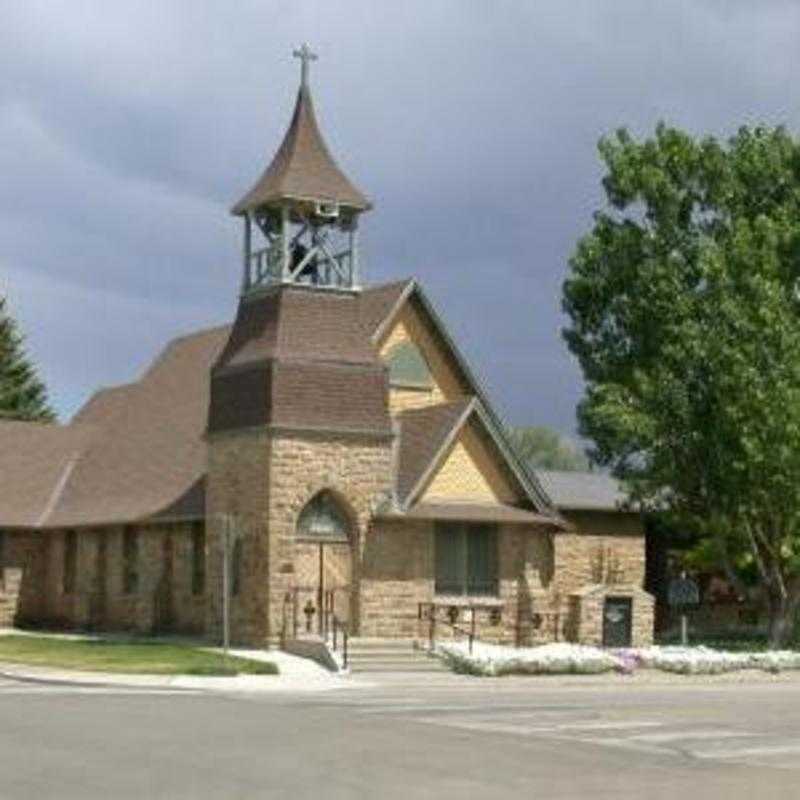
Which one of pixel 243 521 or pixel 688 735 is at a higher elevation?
pixel 243 521

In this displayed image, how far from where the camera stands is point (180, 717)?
74.3ft

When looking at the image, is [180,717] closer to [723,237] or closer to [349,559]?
[349,559]

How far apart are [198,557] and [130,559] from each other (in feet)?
12.4

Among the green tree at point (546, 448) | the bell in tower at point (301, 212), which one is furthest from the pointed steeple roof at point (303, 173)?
the green tree at point (546, 448)

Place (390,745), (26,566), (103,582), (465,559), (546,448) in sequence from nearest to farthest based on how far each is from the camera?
(390,745) < (465,559) < (103,582) < (26,566) < (546,448)

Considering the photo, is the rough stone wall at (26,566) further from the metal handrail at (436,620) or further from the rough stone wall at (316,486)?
the metal handrail at (436,620)

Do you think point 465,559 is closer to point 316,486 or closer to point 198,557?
point 316,486

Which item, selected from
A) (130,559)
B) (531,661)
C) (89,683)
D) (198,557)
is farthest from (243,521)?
(89,683)

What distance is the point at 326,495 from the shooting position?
3975 centimetres

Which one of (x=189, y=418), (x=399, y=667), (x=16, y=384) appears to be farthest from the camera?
(x=16, y=384)

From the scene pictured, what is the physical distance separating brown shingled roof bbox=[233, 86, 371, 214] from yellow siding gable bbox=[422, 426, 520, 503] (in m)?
6.09

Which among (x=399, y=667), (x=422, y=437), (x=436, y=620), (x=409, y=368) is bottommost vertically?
(x=399, y=667)

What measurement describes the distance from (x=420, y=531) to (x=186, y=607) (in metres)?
6.49

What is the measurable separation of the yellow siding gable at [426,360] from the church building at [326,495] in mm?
56
